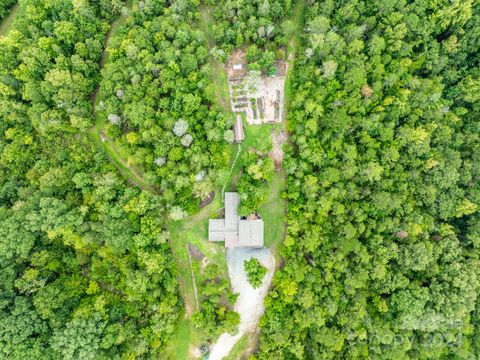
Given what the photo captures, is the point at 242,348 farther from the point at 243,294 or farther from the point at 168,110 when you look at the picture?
the point at 168,110

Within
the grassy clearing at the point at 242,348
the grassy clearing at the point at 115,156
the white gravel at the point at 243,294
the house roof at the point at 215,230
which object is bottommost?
the grassy clearing at the point at 242,348

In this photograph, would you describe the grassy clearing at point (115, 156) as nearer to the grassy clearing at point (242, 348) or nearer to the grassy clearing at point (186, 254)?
the grassy clearing at point (186, 254)

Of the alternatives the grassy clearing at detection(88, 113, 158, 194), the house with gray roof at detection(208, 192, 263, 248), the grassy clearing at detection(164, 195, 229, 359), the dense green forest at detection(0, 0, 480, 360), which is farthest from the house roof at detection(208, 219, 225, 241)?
the grassy clearing at detection(88, 113, 158, 194)

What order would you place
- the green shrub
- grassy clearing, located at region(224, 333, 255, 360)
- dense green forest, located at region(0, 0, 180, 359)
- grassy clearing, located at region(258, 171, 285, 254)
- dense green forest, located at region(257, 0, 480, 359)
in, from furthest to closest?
1. grassy clearing, located at region(258, 171, 285, 254)
2. grassy clearing, located at region(224, 333, 255, 360)
3. the green shrub
4. dense green forest, located at region(257, 0, 480, 359)
5. dense green forest, located at region(0, 0, 180, 359)

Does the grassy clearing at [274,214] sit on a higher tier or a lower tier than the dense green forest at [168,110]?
lower

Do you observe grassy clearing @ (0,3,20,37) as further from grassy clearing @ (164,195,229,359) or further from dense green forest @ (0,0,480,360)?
grassy clearing @ (164,195,229,359)

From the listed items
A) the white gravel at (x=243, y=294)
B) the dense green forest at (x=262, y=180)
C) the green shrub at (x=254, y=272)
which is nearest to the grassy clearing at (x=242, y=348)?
the white gravel at (x=243, y=294)

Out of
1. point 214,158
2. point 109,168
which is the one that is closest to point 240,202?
point 214,158
